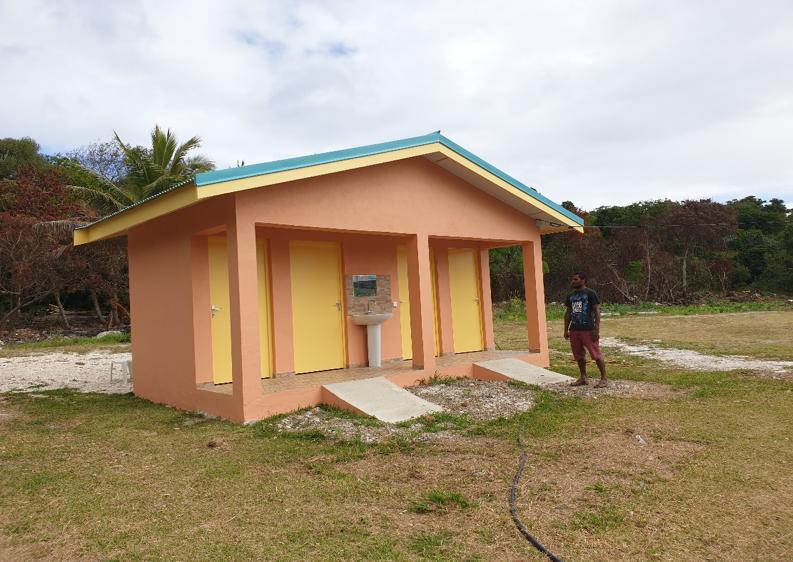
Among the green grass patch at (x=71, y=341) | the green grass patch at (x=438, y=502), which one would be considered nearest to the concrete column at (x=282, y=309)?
the green grass patch at (x=438, y=502)

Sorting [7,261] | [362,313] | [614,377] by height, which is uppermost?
Result: [7,261]

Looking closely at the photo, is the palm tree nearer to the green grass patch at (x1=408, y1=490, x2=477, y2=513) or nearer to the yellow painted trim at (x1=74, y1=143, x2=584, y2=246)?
the yellow painted trim at (x1=74, y1=143, x2=584, y2=246)

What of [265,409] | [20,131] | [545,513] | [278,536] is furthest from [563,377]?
[20,131]

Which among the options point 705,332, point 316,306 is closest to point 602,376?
point 316,306

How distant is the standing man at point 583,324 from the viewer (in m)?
8.55

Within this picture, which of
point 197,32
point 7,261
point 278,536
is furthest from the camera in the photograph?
point 7,261

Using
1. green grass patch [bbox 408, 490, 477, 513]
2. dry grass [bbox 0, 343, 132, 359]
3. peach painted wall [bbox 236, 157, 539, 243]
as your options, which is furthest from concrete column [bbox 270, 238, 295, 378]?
dry grass [bbox 0, 343, 132, 359]

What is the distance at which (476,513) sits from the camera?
151 inches

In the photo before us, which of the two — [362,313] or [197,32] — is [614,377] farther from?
[197,32]

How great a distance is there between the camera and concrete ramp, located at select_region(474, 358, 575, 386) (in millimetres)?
9195

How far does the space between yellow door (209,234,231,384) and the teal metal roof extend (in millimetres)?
2073

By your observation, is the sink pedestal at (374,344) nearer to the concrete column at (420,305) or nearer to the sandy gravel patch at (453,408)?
the concrete column at (420,305)

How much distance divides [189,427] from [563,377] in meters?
5.97

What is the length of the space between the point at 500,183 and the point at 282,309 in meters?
4.34
